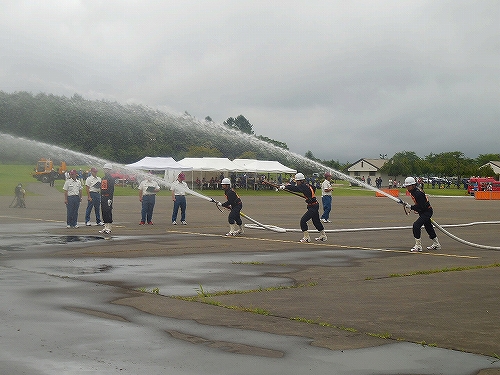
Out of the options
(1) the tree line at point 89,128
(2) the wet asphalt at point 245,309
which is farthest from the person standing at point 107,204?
(1) the tree line at point 89,128

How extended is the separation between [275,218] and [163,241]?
11644 mm

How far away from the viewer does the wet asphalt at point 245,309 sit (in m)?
6.57

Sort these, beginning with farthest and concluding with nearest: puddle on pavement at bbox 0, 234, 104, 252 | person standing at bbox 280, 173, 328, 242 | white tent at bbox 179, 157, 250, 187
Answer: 1. white tent at bbox 179, 157, 250, 187
2. person standing at bbox 280, 173, 328, 242
3. puddle on pavement at bbox 0, 234, 104, 252

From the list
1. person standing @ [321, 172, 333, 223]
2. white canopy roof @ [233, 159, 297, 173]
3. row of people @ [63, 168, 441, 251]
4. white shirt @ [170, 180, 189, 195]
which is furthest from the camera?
white canopy roof @ [233, 159, 297, 173]

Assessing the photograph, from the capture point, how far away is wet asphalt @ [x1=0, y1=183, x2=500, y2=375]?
6.57 meters

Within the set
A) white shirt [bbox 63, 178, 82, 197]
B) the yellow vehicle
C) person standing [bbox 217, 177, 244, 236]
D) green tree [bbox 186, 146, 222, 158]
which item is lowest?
person standing [bbox 217, 177, 244, 236]

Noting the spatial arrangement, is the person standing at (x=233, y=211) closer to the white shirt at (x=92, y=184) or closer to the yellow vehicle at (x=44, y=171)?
the white shirt at (x=92, y=184)

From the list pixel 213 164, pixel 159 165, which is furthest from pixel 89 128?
pixel 159 165

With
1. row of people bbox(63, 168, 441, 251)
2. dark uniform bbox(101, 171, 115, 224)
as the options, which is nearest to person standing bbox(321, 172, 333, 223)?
Answer: row of people bbox(63, 168, 441, 251)

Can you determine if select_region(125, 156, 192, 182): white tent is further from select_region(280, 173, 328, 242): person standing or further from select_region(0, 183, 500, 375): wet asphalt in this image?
select_region(0, 183, 500, 375): wet asphalt

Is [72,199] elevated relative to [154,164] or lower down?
lower down

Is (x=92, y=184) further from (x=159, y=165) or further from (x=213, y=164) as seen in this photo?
(x=213, y=164)

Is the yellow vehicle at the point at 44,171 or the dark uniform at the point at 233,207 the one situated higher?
the yellow vehicle at the point at 44,171

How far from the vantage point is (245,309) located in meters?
9.10
